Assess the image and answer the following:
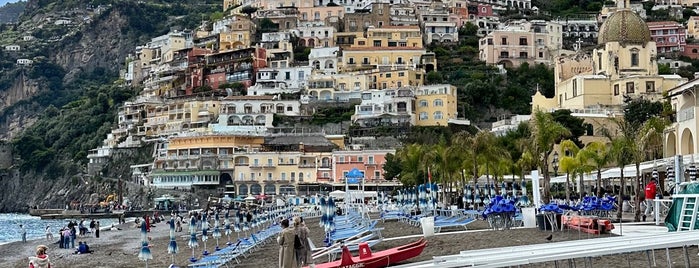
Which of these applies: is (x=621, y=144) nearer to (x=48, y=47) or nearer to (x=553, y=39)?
(x=553, y=39)

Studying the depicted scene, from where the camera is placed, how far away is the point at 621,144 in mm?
32688

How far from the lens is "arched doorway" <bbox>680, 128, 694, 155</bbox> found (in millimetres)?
42500

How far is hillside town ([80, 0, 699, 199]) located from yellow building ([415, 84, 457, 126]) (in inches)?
5.2

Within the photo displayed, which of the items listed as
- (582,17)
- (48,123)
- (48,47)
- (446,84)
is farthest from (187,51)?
(48,47)

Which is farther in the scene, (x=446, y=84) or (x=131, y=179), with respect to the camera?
(x=131, y=179)

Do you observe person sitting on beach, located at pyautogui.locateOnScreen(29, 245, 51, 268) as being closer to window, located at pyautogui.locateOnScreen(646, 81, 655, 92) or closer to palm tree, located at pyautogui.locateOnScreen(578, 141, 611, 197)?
palm tree, located at pyautogui.locateOnScreen(578, 141, 611, 197)

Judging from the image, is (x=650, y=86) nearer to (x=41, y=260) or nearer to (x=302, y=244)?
(x=302, y=244)

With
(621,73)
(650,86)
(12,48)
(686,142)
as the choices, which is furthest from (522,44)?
(12,48)

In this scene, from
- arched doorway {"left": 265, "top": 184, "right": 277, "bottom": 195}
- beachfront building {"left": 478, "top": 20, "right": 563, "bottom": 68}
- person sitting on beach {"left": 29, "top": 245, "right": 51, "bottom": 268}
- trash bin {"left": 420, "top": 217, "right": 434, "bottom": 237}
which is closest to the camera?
person sitting on beach {"left": 29, "top": 245, "right": 51, "bottom": 268}

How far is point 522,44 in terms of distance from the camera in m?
105

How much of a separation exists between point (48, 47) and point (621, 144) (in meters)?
158

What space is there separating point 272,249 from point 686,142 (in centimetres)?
2122

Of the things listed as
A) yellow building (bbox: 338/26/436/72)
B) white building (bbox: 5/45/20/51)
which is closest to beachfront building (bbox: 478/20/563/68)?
yellow building (bbox: 338/26/436/72)

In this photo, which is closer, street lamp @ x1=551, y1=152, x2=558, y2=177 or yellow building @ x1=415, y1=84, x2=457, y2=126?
street lamp @ x1=551, y1=152, x2=558, y2=177
